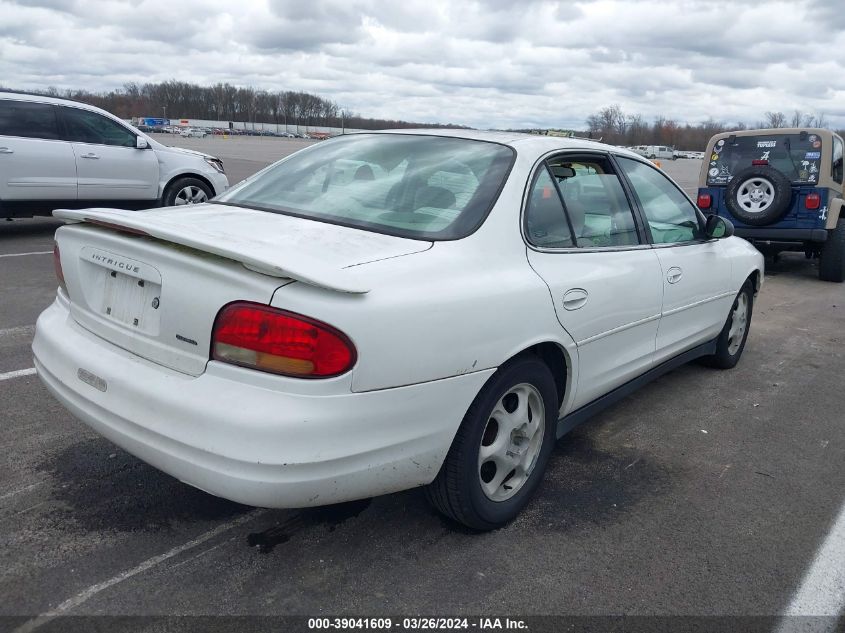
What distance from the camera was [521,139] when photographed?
11.0 ft

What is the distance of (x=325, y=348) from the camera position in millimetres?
2137

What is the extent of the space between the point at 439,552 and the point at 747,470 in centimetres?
180

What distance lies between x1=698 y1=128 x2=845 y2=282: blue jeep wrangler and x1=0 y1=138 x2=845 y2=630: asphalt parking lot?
218 inches

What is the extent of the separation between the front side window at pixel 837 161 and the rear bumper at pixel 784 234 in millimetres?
826

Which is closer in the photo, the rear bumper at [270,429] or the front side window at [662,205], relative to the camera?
the rear bumper at [270,429]

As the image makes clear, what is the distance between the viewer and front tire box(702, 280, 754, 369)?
197 inches

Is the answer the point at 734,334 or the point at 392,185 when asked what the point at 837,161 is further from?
the point at 392,185

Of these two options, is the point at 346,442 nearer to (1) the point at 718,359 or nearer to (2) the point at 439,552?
(2) the point at 439,552

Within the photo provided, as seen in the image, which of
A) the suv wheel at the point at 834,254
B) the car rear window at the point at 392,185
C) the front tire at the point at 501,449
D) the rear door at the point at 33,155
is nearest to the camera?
the front tire at the point at 501,449

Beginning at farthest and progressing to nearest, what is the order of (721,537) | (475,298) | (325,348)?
(721,537), (475,298), (325,348)

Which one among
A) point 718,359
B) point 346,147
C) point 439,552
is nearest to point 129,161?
point 346,147

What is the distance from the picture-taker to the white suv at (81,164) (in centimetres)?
884

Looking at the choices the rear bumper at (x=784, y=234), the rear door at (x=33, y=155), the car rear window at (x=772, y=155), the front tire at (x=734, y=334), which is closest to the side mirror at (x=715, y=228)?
the front tire at (x=734, y=334)

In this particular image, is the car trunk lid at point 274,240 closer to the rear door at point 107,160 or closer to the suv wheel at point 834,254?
the rear door at point 107,160
